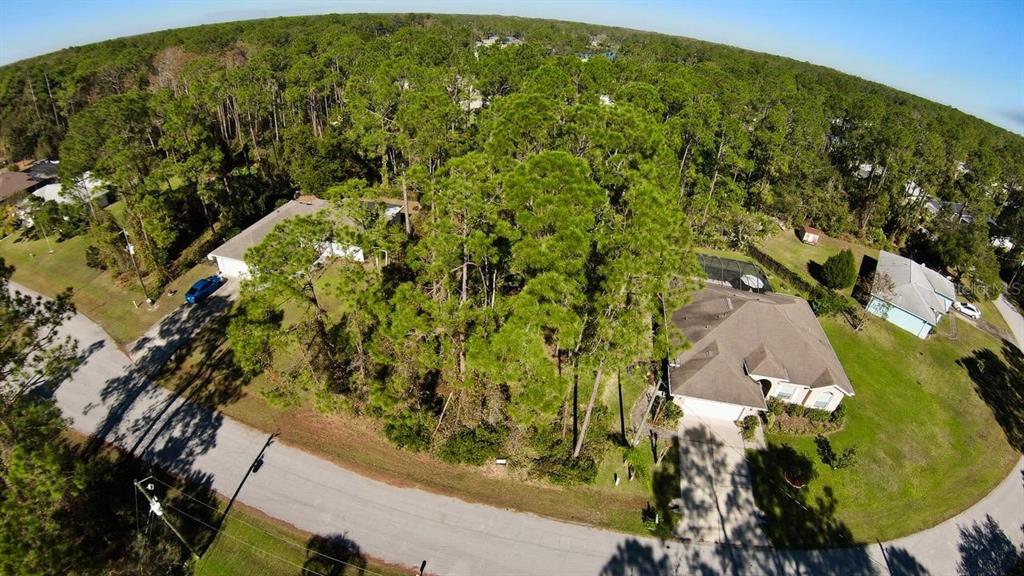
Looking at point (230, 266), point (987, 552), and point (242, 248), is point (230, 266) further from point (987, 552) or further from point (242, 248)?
point (987, 552)

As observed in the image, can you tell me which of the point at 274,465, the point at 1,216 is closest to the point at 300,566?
the point at 274,465

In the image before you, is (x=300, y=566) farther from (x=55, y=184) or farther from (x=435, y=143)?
(x=55, y=184)

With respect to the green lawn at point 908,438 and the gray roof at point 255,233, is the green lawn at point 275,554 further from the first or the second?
the green lawn at point 908,438

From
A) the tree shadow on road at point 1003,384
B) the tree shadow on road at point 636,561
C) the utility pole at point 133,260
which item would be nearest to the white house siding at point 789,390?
the tree shadow on road at point 1003,384

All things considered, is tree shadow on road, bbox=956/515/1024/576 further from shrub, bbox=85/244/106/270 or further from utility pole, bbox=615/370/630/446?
shrub, bbox=85/244/106/270

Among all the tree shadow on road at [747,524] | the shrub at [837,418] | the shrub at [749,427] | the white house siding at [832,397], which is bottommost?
the tree shadow on road at [747,524]

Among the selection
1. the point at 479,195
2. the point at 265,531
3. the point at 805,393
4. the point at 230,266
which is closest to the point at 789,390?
the point at 805,393
